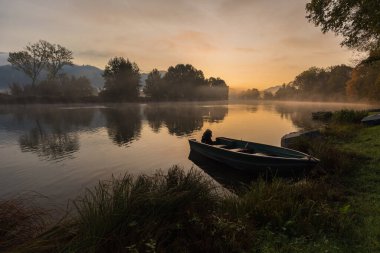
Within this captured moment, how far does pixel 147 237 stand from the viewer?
543 centimetres

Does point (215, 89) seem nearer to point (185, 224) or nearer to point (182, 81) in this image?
point (182, 81)

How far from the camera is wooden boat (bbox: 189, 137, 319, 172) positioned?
478 inches

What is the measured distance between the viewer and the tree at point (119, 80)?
9750 centimetres

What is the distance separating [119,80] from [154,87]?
24.5m

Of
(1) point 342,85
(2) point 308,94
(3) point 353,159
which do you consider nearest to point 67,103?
(3) point 353,159

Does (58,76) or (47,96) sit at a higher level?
(58,76)

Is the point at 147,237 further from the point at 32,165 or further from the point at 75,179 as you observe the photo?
the point at 32,165

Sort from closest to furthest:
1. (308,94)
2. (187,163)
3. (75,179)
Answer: (75,179), (187,163), (308,94)

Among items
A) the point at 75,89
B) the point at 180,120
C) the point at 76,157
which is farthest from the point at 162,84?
the point at 76,157

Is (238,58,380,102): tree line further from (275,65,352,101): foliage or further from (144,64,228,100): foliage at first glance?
(144,64,228,100): foliage

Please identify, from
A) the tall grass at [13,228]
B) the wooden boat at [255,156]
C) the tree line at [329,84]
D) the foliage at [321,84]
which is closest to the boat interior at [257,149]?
the wooden boat at [255,156]

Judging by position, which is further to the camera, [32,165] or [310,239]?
[32,165]

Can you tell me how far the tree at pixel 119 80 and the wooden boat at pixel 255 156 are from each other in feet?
278

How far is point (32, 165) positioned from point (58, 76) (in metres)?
105
